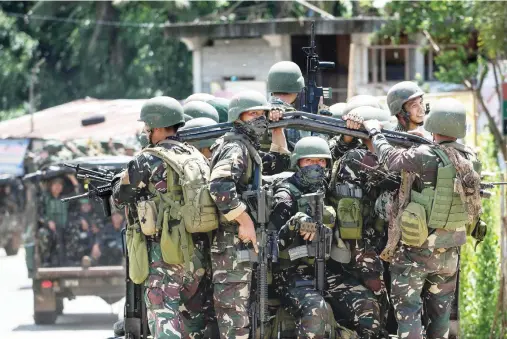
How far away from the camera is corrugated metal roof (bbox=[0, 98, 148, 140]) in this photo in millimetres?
26656

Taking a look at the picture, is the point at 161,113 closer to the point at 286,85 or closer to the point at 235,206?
the point at 235,206

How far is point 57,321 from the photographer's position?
54.2 ft

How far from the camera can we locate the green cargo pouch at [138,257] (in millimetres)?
8547

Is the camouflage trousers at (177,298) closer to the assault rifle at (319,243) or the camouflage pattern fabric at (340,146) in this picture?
the assault rifle at (319,243)

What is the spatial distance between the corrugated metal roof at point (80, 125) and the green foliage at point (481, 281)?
45.0 ft

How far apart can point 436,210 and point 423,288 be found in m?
0.62

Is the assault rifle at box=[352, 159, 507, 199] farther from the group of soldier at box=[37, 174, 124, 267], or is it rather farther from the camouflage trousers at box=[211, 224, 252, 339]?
the group of soldier at box=[37, 174, 124, 267]

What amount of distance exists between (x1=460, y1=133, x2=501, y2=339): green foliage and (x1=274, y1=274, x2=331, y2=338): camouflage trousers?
158 inches

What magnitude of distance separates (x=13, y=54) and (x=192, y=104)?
31.0 metres

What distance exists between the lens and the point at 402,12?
22.7 metres

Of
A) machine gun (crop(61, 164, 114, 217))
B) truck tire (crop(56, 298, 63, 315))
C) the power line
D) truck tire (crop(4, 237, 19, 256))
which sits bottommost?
truck tire (crop(4, 237, 19, 256))

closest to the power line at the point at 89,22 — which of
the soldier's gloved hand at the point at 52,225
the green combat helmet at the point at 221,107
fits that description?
the soldier's gloved hand at the point at 52,225

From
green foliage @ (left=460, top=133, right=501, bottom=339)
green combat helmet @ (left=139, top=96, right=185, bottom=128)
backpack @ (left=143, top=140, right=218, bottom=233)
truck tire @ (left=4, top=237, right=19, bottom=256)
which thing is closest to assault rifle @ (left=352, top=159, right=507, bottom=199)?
backpack @ (left=143, top=140, right=218, bottom=233)

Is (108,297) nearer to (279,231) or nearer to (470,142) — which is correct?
(470,142)
